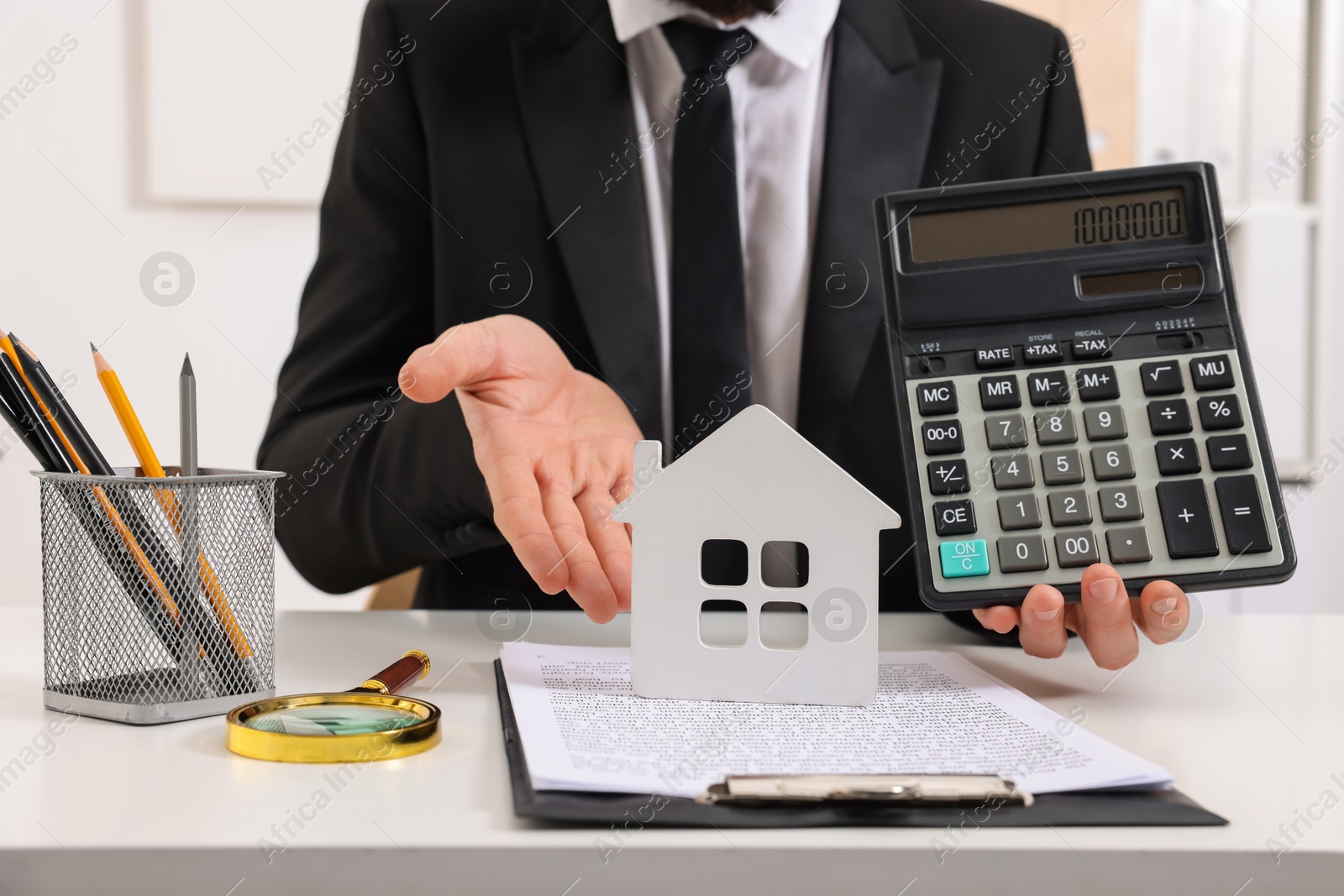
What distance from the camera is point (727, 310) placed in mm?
916

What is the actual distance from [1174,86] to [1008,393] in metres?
1.62

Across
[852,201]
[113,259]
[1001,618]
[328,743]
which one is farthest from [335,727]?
[113,259]

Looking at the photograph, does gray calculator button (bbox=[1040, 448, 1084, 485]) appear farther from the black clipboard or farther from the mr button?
the black clipboard

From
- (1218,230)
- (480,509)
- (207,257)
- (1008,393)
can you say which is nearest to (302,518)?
(480,509)

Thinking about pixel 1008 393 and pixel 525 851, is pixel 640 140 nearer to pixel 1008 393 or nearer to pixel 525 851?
pixel 1008 393

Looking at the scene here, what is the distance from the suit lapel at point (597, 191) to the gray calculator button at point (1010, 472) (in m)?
0.42

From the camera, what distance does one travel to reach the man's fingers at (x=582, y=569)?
511 millimetres

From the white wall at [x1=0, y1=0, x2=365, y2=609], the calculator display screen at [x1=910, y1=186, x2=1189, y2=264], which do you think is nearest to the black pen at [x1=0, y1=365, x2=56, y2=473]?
the calculator display screen at [x1=910, y1=186, x2=1189, y2=264]

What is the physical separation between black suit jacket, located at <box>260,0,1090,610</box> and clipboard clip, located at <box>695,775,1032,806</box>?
565 millimetres

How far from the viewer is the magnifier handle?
477mm

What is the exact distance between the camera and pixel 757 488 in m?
0.47

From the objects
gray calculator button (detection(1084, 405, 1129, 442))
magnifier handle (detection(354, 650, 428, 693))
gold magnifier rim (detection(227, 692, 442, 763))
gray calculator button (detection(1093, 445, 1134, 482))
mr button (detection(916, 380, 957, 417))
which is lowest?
gold magnifier rim (detection(227, 692, 442, 763))

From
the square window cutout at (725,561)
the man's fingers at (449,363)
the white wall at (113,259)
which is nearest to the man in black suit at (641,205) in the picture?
the square window cutout at (725,561)

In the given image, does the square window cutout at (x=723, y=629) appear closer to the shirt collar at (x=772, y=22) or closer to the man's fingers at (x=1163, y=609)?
the man's fingers at (x=1163, y=609)
